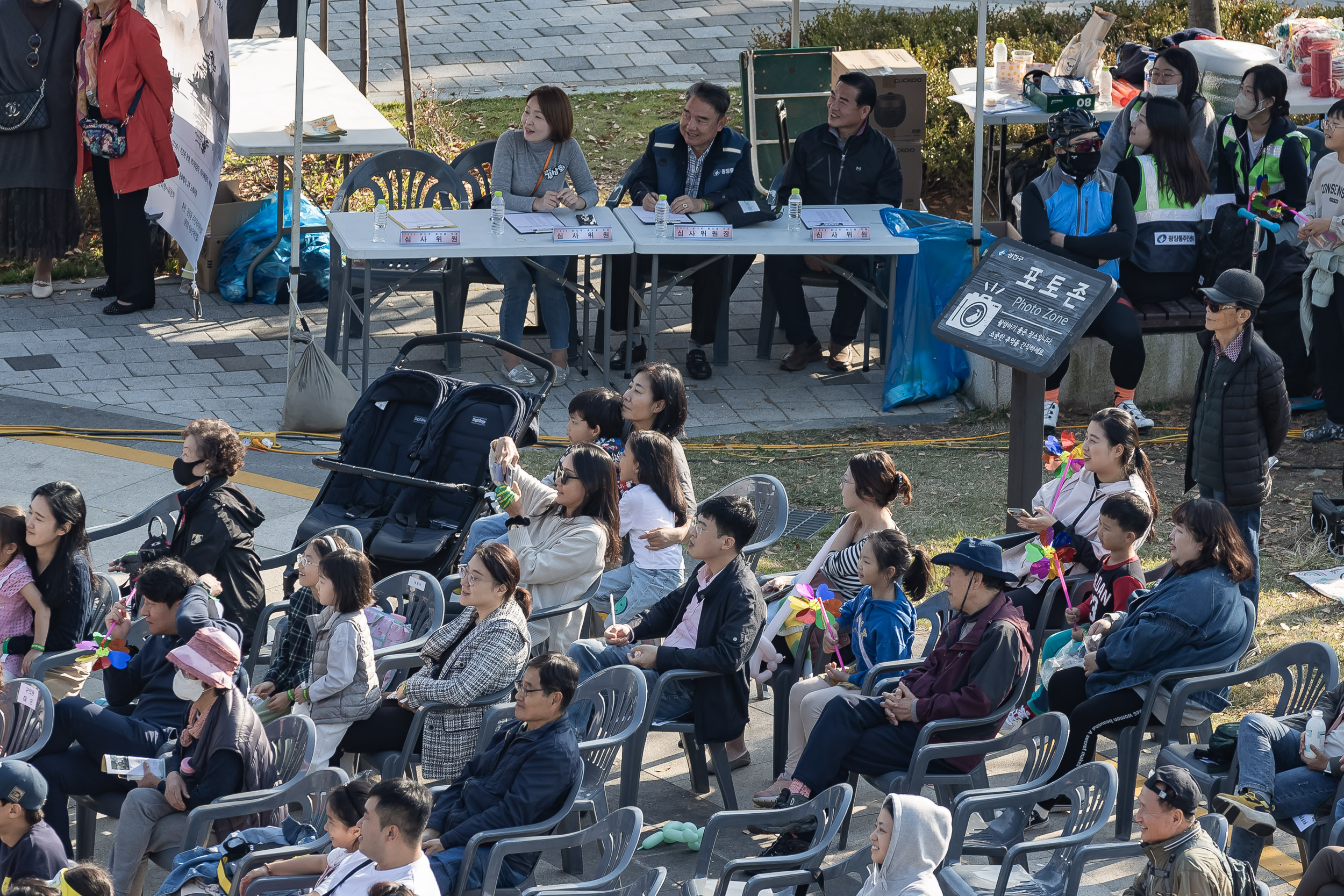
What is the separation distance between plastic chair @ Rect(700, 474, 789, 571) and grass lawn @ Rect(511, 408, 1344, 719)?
3.46 ft

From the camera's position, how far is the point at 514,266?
1105 cm

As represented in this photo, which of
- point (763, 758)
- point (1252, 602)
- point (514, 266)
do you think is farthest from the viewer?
point (514, 266)

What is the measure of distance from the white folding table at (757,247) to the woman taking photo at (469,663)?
15.2 feet

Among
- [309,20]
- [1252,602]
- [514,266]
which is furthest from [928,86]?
[1252,602]

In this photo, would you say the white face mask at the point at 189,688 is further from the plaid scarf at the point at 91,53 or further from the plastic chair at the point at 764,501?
the plaid scarf at the point at 91,53

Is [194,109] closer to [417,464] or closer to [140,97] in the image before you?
[140,97]

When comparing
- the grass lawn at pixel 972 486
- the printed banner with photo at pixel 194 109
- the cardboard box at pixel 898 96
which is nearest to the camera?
the grass lawn at pixel 972 486

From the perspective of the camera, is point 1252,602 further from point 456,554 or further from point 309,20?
point 309,20

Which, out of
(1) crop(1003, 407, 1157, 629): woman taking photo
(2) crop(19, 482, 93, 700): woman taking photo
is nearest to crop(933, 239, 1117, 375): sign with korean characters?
(1) crop(1003, 407, 1157, 629): woman taking photo

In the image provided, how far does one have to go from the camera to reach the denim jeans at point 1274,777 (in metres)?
5.82

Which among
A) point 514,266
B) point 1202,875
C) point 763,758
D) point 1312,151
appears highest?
point 1312,151

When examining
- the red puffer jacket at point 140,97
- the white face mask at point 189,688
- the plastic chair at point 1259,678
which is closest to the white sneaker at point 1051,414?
the plastic chair at point 1259,678

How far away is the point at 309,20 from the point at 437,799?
47.3 feet

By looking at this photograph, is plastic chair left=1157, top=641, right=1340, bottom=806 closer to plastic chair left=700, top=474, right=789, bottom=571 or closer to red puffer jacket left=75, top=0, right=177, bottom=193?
plastic chair left=700, top=474, right=789, bottom=571
